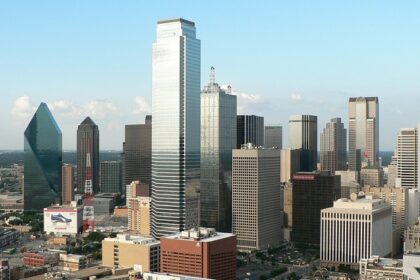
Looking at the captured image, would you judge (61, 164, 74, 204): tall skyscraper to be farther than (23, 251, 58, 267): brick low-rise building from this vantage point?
Yes

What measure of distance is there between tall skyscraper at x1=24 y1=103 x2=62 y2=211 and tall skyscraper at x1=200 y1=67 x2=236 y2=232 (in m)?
51.6

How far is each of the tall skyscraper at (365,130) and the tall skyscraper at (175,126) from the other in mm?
107375

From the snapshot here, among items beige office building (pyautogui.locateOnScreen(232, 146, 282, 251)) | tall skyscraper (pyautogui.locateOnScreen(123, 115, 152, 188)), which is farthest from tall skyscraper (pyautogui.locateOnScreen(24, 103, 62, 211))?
beige office building (pyautogui.locateOnScreen(232, 146, 282, 251))

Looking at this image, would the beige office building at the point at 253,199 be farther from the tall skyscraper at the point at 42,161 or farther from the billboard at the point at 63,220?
the tall skyscraper at the point at 42,161

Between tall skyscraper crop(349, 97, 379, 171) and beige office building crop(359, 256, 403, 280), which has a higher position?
tall skyscraper crop(349, 97, 379, 171)

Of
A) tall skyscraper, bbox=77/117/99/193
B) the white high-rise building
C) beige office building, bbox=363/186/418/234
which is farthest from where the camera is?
tall skyscraper, bbox=77/117/99/193

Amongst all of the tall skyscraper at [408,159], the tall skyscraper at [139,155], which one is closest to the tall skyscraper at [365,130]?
the tall skyscraper at [408,159]

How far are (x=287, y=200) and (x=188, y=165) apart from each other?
34.1 metres

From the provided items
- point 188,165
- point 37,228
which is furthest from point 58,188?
point 188,165

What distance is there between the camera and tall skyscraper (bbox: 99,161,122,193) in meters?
172

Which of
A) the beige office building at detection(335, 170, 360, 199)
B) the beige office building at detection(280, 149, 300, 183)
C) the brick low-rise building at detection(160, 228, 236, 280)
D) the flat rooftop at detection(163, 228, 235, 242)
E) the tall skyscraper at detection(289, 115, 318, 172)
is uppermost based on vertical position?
the tall skyscraper at detection(289, 115, 318, 172)

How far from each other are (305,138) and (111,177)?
5543 cm

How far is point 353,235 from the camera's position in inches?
3150

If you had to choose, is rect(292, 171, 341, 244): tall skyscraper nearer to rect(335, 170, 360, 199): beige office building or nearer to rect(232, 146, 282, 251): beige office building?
rect(232, 146, 282, 251): beige office building
